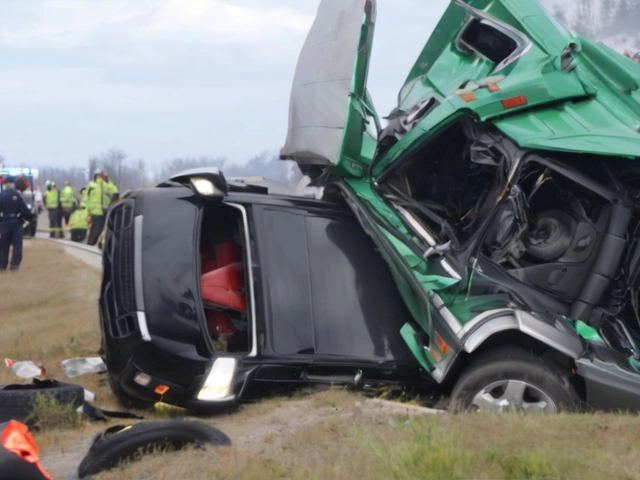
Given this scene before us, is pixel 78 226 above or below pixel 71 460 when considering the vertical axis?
below

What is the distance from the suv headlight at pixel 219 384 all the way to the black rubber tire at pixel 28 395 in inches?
29.9

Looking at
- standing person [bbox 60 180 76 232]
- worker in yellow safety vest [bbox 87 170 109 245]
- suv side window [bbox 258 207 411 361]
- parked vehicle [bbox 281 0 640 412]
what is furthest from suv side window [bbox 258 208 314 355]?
standing person [bbox 60 180 76 232]

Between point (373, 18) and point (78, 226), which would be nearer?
point (373, 18)

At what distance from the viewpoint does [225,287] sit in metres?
5.92

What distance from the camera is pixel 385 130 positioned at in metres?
6.24

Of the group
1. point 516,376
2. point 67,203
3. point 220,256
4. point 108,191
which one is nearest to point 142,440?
point 220,256

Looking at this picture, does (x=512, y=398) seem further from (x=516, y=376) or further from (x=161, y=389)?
(x=161, y=389)

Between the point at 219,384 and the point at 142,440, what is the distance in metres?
1.17

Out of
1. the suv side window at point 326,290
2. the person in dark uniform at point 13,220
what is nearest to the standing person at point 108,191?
the person in dark uniform at point 13,220

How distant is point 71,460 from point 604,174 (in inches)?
133

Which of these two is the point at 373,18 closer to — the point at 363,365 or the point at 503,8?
the point at 503,8

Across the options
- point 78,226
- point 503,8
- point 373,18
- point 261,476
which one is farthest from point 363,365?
point 78,226

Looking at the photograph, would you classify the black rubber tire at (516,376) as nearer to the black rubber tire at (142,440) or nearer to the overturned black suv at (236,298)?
the overturned black suv at (236,298)

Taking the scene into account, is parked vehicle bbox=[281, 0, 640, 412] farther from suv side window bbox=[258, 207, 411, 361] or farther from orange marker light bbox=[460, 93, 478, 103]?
suv side window bbox=[258, 207, 411, 361]
